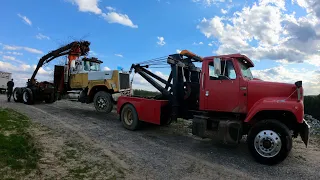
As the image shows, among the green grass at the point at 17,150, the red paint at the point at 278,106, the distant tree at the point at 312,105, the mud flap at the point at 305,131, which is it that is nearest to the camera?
the green grass at the point at 17,150

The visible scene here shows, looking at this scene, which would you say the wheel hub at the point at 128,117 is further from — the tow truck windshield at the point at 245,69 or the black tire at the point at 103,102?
the tow truck windshield at the point at 245,69

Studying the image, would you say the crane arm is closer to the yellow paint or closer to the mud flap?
the yellow paint

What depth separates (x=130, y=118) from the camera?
37.2ft

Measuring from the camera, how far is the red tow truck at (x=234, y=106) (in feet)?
23.1

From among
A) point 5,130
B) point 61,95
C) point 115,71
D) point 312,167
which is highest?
point 115,71

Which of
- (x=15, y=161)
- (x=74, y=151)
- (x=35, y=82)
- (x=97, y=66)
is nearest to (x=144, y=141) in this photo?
(x=74, y=151)

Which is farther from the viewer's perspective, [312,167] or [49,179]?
[312,167]

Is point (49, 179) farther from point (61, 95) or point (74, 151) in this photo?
point (61, 95)

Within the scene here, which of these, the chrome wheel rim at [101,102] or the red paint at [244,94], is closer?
the red paint at [244,94]

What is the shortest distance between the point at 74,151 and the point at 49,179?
2.05m

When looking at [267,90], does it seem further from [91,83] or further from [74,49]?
[74,49]

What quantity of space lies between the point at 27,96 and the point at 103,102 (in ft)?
27.5

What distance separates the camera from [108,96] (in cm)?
1335

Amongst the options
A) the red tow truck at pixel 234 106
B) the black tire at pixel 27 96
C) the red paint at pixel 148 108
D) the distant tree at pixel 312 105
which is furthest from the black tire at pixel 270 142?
the distant tree at pixel 312 105
